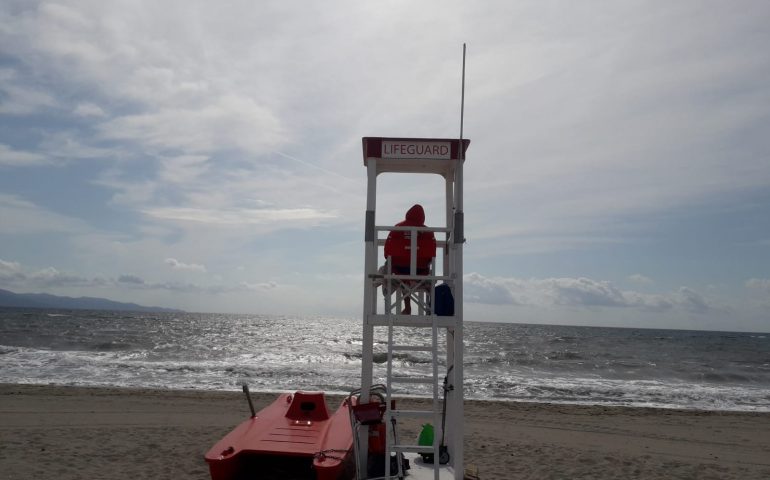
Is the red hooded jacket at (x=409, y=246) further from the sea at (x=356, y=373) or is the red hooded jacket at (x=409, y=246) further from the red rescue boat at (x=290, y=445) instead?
the sea at (x=356, y=373)

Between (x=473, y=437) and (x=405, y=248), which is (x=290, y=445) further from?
(x=473, y=437)

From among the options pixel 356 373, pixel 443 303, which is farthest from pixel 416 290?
pixel 356 373

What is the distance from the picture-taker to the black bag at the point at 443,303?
250 inches

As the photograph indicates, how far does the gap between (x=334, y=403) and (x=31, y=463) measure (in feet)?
26.8

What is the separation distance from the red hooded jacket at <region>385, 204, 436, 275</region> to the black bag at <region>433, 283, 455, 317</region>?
0.43m

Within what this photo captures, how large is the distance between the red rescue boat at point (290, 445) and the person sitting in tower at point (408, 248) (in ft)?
6.45

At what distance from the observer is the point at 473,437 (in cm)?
1114

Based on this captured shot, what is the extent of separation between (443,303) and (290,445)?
9.03 feet

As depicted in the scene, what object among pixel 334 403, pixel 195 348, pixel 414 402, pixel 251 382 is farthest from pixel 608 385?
pixel 195 348

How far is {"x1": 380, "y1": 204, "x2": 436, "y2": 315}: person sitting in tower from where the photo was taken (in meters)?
6.54

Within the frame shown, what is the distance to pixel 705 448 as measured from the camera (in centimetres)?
1098

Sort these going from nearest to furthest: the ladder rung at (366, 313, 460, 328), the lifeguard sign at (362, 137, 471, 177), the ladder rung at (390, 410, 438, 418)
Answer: the ladder rung at (390, 410, 438, 418)
the ladder rung at (366, 313, 460, 328)
the lifeguard sign at (362, 137, 471, 177)

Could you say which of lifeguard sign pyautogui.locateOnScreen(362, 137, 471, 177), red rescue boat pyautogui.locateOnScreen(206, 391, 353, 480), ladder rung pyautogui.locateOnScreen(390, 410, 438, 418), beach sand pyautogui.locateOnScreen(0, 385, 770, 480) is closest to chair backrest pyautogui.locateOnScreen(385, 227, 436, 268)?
lifeguard sign pyautogui.locateOnScreen(362, 137, 471, 177)

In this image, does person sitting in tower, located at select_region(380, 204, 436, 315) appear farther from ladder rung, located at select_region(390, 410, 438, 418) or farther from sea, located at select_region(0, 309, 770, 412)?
sea, located at select_region(0, 309, 770, 412)
